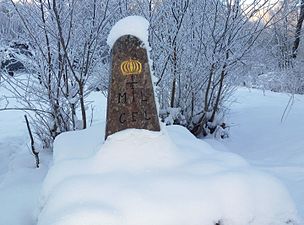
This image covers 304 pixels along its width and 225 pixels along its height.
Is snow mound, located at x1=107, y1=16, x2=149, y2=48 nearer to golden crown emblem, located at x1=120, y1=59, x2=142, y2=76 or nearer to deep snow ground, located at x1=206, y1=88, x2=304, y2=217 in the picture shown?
golden crown emblem, located at x1=120, y1=59, x2=142, y2=76

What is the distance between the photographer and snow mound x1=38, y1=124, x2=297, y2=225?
105 inches

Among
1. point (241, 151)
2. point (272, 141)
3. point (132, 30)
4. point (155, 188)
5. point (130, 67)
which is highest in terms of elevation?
point (132, 30)

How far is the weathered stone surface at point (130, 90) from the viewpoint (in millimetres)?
3301

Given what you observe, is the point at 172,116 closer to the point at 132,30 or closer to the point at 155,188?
the point at 132,30

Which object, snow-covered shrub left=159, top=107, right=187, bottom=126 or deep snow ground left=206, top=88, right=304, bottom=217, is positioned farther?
snow-covered shrub left=159, top=107, right=187, bottom=126

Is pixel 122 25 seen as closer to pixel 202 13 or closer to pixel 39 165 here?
pixel 39 165

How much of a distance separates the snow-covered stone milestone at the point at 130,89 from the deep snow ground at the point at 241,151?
1182 millimetres

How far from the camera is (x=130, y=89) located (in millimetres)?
3320

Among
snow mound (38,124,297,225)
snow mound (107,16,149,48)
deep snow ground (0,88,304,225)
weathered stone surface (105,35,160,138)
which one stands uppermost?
snow mound (107,16,149,48)

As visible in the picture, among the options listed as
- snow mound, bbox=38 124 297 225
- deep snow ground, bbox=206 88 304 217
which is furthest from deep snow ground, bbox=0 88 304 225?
snow mound, bbox=38 124 297 225

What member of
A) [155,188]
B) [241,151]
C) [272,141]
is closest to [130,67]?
[155,188]

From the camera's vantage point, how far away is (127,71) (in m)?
3.30

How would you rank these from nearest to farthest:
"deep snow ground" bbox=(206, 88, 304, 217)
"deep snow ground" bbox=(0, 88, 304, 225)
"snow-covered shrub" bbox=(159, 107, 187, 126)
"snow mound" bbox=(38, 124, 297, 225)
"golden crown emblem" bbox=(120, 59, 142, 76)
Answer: "snow mound" bbox=(38, 124, 297, 225) < "golden crown emblem" bbox=(120, 59, 142, 76) < "deep snow ground" bbox=(0, 88, 304, 225) < "deep snow ground" bbox=(206, 88, 304, 217) < "snow-covered shrub" bbox=(159, 107, 187, 126)

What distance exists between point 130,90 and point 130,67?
178 millimetres
